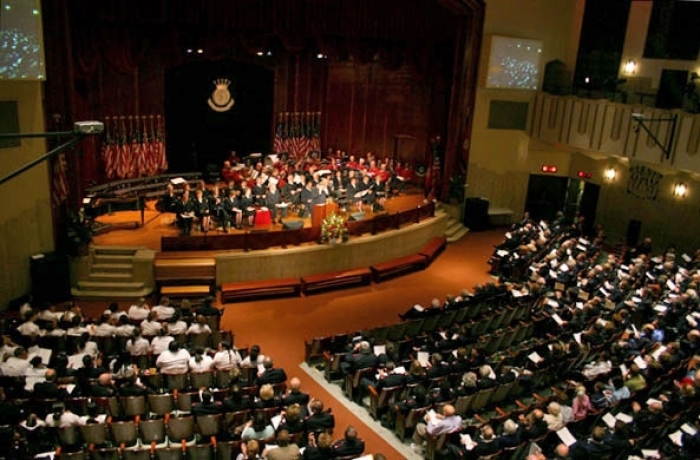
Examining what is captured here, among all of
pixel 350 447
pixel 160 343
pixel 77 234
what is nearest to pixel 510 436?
pixel 350 447

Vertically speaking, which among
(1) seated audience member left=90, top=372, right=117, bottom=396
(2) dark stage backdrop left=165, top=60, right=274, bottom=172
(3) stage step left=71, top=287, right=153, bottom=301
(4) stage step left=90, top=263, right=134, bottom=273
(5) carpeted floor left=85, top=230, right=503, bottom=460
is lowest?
(5) carpeted floor left=85, top=230, right=503, bottom=460

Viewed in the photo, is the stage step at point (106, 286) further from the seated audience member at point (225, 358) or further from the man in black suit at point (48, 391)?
the man in black suit at point (48, 391)

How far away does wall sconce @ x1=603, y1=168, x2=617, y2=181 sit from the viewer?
2080cm

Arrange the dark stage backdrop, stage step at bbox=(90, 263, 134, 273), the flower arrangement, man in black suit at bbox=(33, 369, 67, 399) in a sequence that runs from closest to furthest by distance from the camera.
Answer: man in black suit at bbox=(33, 369, 67, 399)
stage step at bbox=(90, 263, 134, 273)
the flower arrangement
the dark stage backdrop

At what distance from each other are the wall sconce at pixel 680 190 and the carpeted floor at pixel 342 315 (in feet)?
19.0

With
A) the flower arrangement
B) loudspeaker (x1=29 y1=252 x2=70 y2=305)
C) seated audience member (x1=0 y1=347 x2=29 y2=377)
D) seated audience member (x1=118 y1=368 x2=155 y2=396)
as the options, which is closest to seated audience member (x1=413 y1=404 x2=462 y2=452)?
seated audience member (x1=118 y1=368 x2=155 y2=396)

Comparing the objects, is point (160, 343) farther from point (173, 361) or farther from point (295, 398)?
point (295, 398)

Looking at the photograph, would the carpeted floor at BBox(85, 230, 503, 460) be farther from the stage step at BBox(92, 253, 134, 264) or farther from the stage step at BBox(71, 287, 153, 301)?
the stage step at BBox(92, 253, 134, 264)

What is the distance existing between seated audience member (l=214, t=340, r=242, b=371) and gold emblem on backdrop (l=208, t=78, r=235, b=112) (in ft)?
39.7

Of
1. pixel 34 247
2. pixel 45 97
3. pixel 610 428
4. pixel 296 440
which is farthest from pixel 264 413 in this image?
pixel 45 97

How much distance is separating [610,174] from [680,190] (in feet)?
8.76

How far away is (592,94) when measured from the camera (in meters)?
19.6

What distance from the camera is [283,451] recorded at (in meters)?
7.46

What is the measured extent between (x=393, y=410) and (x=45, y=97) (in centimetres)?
945
